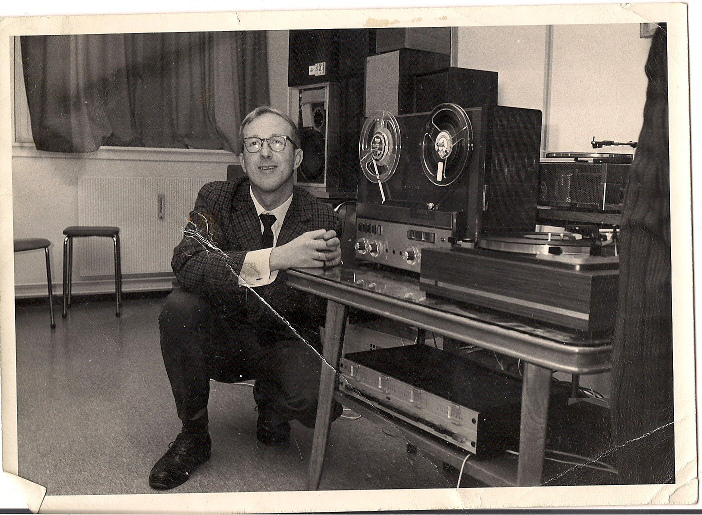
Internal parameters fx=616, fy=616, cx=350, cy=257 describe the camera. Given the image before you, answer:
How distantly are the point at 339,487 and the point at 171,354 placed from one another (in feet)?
1.50

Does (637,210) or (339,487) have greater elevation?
(637,210)

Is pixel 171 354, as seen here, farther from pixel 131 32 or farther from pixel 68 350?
pixel 131 32

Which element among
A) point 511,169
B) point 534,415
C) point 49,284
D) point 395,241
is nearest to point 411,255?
point 395,241

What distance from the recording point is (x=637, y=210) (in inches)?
35.6

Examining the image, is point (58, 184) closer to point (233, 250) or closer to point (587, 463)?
point (233, 250)

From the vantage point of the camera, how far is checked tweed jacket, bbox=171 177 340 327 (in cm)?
130

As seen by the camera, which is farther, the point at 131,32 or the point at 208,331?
the point at 208,331

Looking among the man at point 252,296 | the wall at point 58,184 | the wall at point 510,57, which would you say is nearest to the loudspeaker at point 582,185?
the wall at point 510,57

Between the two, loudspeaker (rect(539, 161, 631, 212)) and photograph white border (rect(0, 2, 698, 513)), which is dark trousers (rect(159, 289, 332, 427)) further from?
loudspeaker (rect(539, 161, 631, 212))

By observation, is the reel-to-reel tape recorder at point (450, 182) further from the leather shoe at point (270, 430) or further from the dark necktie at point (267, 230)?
the leather shoe at point (270, 430)

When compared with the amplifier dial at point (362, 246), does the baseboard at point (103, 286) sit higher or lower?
lower

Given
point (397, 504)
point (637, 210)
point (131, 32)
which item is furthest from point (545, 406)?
point (131, 32)

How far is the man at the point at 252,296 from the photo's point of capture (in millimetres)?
1299

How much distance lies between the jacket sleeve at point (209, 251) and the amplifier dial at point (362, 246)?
0.28 m
